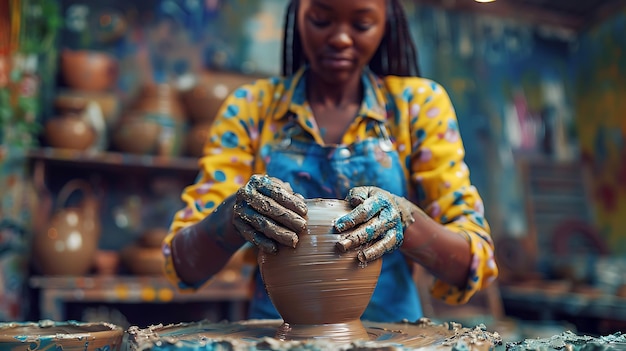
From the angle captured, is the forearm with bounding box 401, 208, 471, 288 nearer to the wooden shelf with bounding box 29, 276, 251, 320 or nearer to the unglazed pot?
the unglazed pot

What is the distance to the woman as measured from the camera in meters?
1.45

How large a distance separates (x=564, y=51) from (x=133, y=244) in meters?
4.15

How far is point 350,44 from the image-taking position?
1.54 metres

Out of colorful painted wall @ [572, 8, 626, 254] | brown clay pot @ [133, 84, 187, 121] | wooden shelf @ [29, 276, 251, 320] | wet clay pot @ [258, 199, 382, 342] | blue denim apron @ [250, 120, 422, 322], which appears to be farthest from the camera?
colorful painted wall @ [572, 8, 626, 254]

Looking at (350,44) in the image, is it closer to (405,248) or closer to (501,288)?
(405,248)

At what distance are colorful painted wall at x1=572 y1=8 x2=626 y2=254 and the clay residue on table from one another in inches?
168

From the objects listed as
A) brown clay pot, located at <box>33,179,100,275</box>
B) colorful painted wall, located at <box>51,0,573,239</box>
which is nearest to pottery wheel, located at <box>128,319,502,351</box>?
brown clay pot, located at <box>33,179,100,275</box>

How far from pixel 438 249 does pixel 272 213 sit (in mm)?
471

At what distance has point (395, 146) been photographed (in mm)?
1641

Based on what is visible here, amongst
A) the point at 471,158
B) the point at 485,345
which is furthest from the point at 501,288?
the point at 485,345

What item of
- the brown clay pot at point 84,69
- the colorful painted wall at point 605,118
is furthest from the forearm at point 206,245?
the colorful painted wall at point 605,118

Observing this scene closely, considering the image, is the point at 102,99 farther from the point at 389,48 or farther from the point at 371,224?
the point at 371,224

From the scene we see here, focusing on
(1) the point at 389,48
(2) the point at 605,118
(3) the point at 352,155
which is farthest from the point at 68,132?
(2) the point at 605,118

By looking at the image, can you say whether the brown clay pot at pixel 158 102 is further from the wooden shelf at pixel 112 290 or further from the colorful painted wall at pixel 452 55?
the wooden shelf at pixel 112 290
